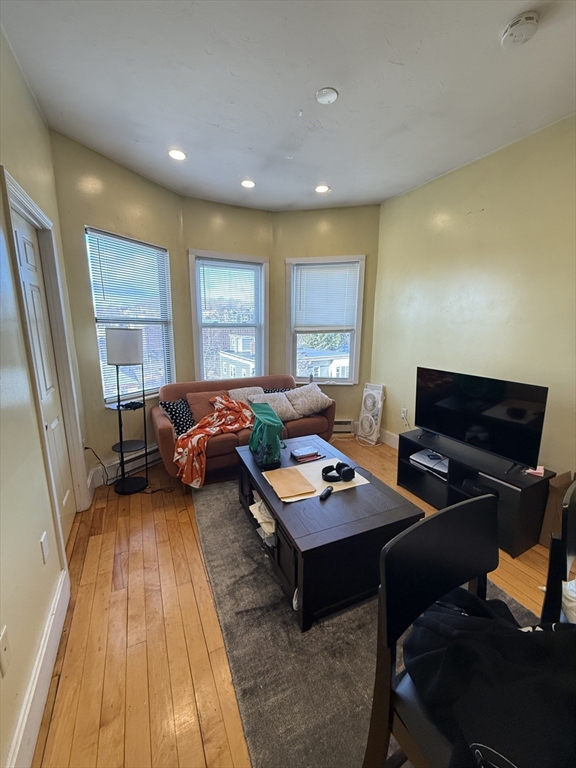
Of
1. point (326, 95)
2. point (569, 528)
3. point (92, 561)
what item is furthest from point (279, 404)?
point (569, 528)

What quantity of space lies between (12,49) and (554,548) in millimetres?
3331

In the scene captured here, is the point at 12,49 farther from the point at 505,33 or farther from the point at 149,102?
the point at 505,33

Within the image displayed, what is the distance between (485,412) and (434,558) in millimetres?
1760

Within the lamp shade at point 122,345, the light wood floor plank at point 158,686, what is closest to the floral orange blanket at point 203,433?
the lamp shade at point 122,345

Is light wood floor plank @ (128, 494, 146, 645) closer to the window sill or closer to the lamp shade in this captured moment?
the lamp shade

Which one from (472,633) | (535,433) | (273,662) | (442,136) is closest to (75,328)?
(273,662)

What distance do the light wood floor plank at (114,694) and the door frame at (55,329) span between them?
0.44 m

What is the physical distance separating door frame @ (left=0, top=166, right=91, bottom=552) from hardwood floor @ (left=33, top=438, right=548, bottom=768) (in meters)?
0.36

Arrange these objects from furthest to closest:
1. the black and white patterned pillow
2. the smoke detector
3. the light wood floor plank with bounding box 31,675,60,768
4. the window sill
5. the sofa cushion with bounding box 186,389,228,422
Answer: the window sill → the sofa cushion with bounding box 186,389,228,422 → the black and white patterned pillow → the smoke detector → the light wood floor plank with bounding box 31,675,60,768

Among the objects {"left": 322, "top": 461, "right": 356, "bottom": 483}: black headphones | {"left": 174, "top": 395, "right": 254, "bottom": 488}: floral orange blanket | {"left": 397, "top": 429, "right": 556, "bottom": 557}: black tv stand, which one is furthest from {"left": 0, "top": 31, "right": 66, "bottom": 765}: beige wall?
{"left": 397, "top": 429, "right": 556, "bottom": 557}: black tv stand

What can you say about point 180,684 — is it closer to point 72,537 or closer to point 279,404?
point 72,537

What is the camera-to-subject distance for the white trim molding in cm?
104

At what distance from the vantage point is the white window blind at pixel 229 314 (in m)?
3.69

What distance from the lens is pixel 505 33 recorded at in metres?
1.48
